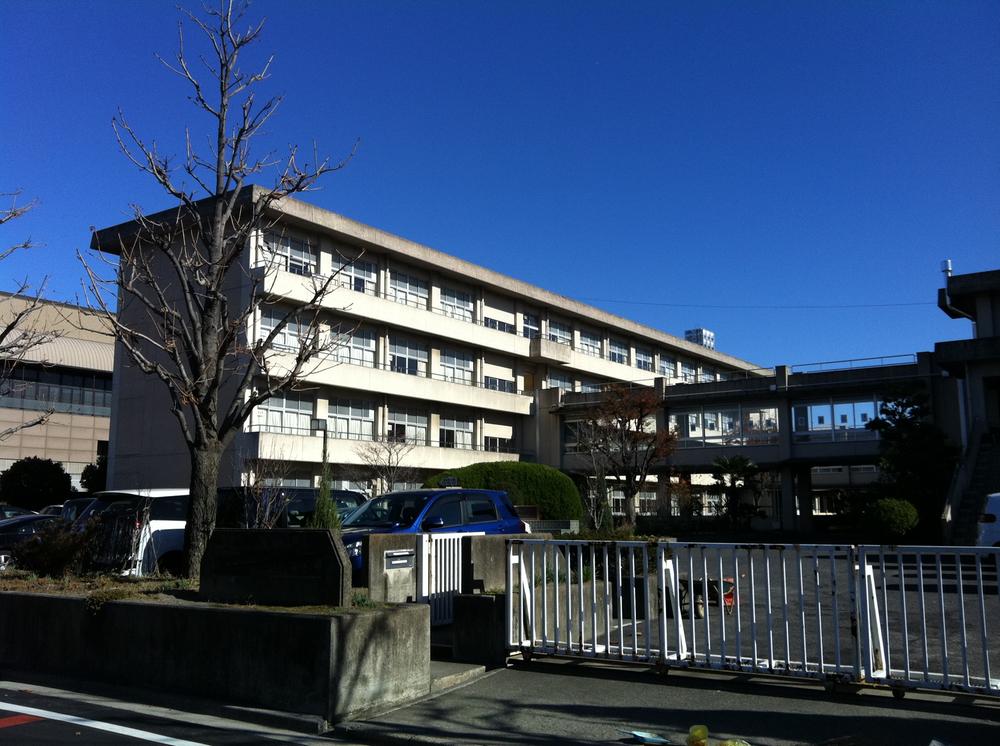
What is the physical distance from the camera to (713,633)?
9.92 metres

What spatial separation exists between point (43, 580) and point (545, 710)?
700cm

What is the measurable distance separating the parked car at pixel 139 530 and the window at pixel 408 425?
2763 cm

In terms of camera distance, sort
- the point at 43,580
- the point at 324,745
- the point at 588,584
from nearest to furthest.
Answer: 1. the point at 324,745
2. the point at 588,584
3. the point at 43,580

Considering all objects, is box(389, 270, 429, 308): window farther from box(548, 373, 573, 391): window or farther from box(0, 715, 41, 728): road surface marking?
box(0, 715, 41, 728): road surface marking

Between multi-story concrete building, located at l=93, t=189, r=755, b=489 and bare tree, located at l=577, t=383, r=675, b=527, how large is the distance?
6707 millimetres

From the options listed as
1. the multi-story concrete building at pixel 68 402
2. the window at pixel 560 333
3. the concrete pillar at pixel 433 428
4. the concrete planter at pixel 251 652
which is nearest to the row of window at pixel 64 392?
the multi-story concrete building at pixel 68 402

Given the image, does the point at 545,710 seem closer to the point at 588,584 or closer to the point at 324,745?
the point at 324,745

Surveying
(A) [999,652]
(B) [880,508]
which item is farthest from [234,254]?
(B) [880,508]

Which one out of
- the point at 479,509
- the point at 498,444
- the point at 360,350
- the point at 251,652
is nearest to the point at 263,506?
the point at 479,509

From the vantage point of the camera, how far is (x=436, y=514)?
1319cm

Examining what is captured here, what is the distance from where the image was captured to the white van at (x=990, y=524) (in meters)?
18.7

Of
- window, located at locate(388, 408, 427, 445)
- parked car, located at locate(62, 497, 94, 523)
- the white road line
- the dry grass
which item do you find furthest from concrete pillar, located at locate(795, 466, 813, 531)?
the white road line

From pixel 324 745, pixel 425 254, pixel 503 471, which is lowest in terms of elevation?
pixel 324 745

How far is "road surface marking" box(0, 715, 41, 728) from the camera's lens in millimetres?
7129
